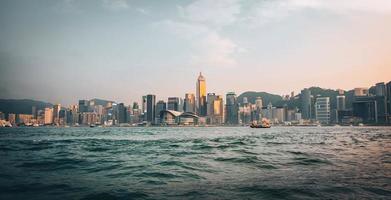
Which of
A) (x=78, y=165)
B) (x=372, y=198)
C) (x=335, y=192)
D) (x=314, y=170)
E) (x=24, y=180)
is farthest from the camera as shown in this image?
(x=78, y=165)

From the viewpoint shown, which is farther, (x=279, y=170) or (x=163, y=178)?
(x=279, y=170)

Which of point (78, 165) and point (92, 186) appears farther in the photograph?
point (78, 165)

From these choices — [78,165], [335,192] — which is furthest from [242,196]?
[78,165]

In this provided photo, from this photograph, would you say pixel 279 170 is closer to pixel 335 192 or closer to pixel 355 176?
pixel 355 176

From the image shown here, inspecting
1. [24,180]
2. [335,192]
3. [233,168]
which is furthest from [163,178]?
[335,192]

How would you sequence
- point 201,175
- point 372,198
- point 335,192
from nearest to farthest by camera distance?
point 372,198, point 335,192, point 201,175

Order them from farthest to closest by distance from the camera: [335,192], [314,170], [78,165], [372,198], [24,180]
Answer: [78,165] < [314,170] < [24,180] < [335,192] < [372,198]

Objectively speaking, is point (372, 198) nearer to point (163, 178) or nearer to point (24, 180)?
point (163, 178)

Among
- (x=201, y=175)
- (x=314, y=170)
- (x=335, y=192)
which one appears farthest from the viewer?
(x=314, y=170)

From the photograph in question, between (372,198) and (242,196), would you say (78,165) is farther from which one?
(372,198)
